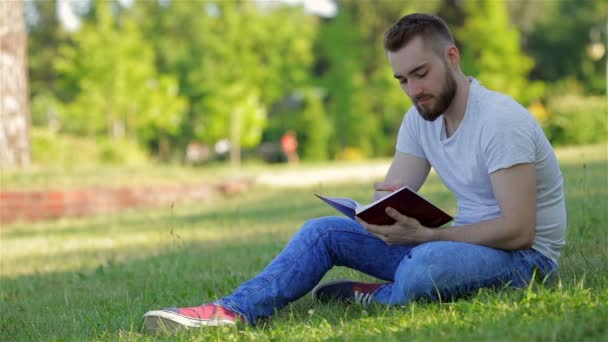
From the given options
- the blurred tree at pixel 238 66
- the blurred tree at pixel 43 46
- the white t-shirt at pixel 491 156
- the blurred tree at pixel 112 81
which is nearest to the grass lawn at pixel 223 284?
the white t-shirt at pixel 491 156

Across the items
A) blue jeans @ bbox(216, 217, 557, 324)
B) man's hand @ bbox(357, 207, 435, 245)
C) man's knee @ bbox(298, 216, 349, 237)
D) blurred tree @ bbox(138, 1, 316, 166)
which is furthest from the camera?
blurred tree @ bbox(138, 1, 316, 166)

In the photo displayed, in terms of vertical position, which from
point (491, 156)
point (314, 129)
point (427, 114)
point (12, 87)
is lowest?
point (314, 129)

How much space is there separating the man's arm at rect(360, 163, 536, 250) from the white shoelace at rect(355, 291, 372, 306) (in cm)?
36

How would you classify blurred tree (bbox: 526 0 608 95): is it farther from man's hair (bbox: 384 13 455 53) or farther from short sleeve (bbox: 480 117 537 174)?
short sleeve (bbox: 480 117 537 174)

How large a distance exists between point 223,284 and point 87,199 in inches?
261

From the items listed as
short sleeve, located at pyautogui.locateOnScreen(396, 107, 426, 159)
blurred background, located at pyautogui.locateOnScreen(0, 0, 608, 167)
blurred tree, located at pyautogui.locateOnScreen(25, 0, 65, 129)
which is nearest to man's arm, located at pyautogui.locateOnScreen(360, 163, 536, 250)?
short sleeve, located at pyautogui.locateOnScreen(396, 107, 426, 159)

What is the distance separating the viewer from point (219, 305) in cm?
349

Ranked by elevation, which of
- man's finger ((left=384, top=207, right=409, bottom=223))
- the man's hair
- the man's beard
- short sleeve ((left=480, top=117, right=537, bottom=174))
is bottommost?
man's finger ((left=384, top=207, right=409, bottom=223))

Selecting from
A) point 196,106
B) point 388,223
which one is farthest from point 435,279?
point 196,106

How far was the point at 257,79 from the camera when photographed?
28719 millimetres

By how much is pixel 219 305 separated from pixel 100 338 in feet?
1.78

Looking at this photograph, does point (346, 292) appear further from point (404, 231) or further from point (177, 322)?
point (177, 322)

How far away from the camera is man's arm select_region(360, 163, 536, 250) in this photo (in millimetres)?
3240

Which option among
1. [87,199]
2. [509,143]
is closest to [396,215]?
[509,143]
